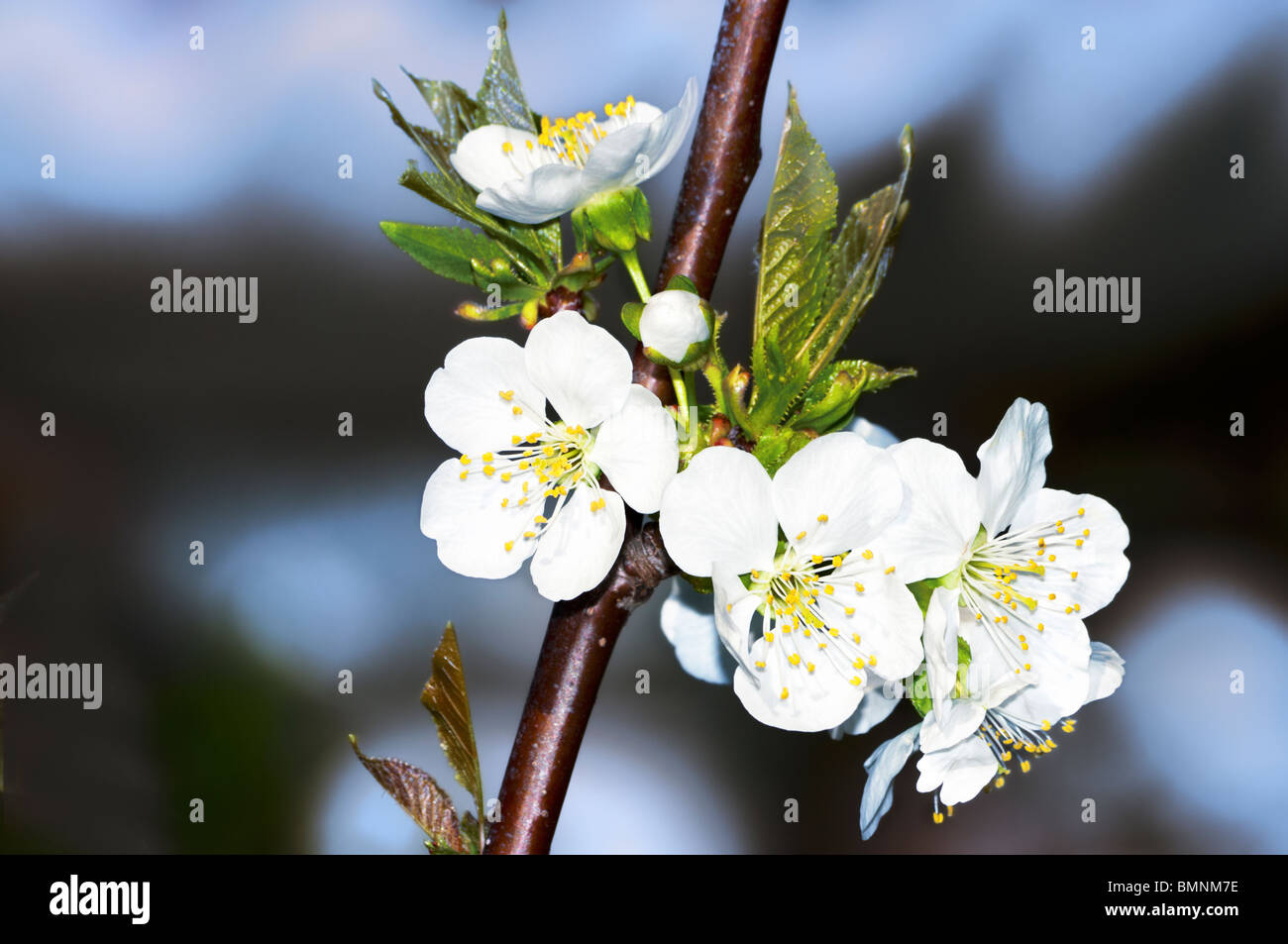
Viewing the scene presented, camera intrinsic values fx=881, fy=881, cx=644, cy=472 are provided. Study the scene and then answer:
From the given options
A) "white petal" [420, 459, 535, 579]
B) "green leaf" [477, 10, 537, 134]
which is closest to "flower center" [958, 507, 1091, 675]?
"white petal" [420, 459, 535, 579]

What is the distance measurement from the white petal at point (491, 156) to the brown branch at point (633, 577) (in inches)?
3.4

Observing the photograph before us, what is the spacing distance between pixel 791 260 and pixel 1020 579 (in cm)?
19

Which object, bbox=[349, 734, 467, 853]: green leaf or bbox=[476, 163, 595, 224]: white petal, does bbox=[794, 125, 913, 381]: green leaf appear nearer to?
bbox=[476, 163, 595, 224]: white petal

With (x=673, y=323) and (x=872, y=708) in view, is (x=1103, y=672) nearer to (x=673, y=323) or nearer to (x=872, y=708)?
(x=872, y=708)

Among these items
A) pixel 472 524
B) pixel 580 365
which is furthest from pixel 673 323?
pixel 472 524

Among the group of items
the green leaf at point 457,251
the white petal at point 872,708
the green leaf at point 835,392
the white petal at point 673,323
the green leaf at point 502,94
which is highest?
the green leaf at point 502,94

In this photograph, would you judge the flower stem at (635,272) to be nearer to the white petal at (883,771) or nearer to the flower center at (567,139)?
the flower center at (567,139)

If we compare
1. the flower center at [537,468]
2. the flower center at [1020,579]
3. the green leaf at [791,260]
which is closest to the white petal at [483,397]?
the flower center at [537,468]

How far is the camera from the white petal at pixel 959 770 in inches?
16.1

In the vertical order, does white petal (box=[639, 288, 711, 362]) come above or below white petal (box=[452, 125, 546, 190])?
below

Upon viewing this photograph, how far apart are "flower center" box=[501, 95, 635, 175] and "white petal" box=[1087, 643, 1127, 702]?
0.36 meters

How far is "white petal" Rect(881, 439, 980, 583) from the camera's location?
1.26ft

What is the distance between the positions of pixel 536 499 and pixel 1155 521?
1.56 metres

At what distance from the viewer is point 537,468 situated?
1.45ft
